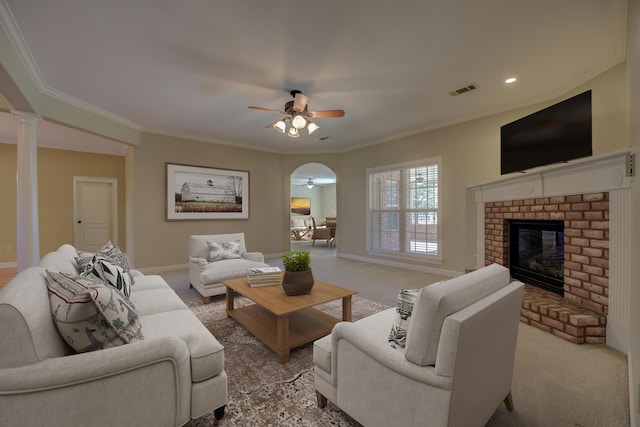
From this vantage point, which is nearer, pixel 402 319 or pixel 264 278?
pixel 402 319

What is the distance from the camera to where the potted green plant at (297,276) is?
2.34 metres

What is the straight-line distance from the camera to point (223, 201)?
5.73 metres

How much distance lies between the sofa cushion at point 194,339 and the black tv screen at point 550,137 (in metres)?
3.43

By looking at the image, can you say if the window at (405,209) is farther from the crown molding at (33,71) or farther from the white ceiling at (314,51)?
the crown molding at (33,71)

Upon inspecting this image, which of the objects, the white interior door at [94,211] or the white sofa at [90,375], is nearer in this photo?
the white sofa at [90,375]

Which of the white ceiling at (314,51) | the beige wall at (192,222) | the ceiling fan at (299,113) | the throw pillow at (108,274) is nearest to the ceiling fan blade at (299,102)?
the ceiling fan at (299,113)

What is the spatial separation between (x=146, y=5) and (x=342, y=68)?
1.73 meters

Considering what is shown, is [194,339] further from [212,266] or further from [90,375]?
[212,266]

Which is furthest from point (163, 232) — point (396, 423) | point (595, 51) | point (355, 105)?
point (595, 51)

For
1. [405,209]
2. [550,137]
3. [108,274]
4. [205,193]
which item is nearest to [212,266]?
[108,274]

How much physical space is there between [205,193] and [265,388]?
14.9ft

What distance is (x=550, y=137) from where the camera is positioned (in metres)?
2.83

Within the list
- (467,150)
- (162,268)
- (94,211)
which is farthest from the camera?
(94,211)

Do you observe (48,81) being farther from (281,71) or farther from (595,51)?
(595,51)
